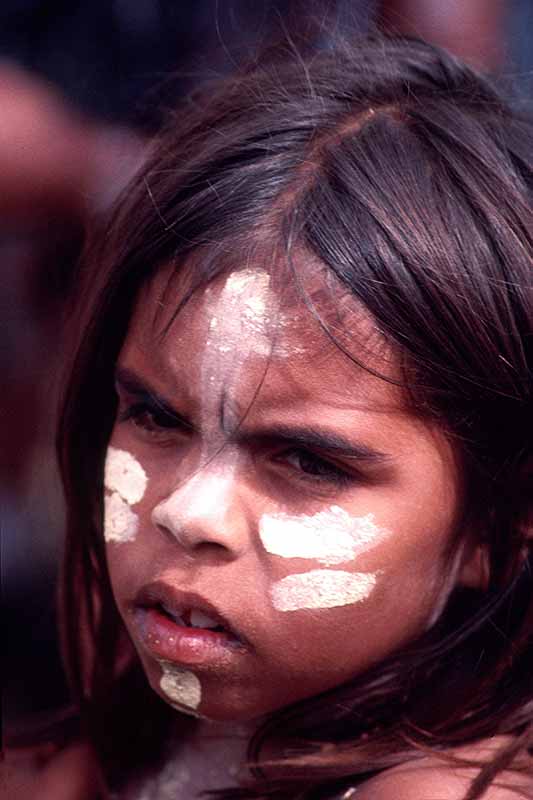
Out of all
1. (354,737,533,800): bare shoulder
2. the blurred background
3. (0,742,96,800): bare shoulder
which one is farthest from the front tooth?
the blurred background

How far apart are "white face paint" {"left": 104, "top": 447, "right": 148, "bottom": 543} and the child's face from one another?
2 centimetres

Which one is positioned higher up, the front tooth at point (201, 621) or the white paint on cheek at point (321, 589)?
the white paint on cheek at point (321, 589)

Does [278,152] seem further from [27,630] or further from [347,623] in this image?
[27,630]

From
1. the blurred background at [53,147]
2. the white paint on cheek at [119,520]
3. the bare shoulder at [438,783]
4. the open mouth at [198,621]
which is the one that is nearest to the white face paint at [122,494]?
the white paint on cheek at [119,520]

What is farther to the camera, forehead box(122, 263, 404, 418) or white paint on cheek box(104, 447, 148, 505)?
white paint on cheek box(104, 447, 148, 505)

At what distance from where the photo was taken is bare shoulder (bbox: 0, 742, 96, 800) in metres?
1.35

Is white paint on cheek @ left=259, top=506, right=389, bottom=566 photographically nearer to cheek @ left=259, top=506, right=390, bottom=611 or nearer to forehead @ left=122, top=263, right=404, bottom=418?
cheek @ left=259, top=506, right=390, bottom=611

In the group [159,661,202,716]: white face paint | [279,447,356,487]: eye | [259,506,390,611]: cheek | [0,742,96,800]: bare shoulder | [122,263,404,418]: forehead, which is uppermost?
[122,263,404,418]: forehead

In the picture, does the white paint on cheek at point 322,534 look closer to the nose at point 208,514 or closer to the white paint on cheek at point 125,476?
the nose at point 208,514

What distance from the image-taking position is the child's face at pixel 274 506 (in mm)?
979

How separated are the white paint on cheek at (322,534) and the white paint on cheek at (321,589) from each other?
21mm

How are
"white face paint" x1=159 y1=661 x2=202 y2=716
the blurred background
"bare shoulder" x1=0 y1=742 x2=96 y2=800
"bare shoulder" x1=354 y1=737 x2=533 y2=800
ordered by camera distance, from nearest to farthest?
"bare shoulder" x1=354 y1=737 x2=533 y2=800 → "white face paint" x1=159 y1=661 x2=202 y2=716 → "bare shoulder" x1=0 y1=742 x2=96 y2=800 → the blurred background

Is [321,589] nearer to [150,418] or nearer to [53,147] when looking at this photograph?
[150,418]

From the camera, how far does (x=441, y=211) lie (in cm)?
102
